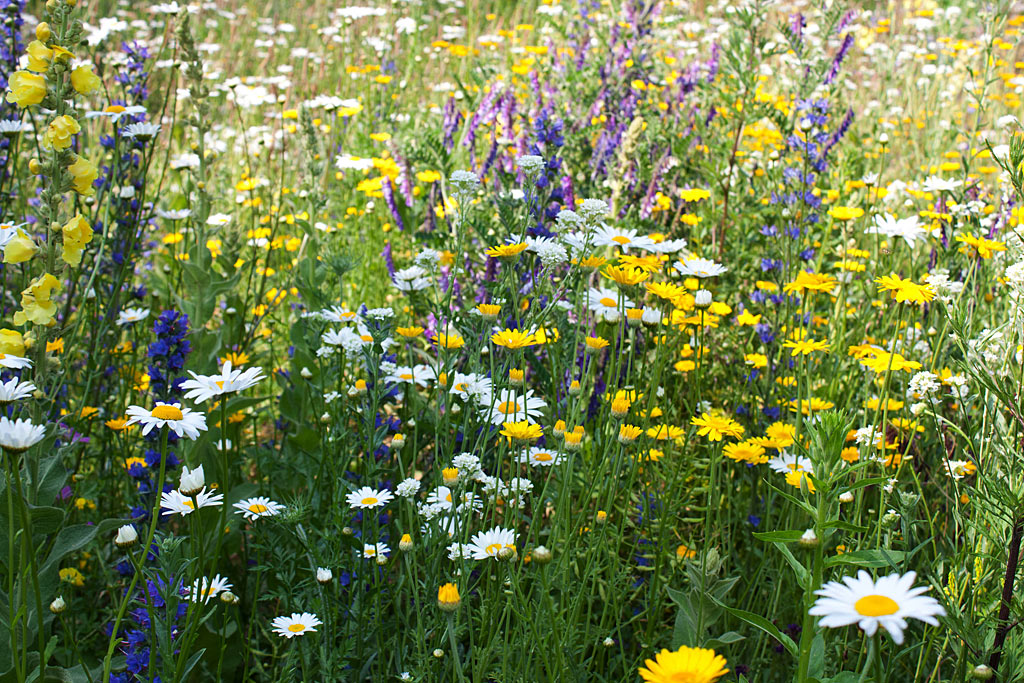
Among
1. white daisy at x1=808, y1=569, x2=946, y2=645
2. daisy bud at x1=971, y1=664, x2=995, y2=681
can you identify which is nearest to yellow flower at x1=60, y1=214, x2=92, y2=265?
white daisy at x1=808, y1=569, x2=946, y2=645

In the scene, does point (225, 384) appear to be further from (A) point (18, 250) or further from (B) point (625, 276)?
(B) point (625, 276)

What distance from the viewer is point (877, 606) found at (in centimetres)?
77

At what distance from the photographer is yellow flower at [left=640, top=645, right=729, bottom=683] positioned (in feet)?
2.73

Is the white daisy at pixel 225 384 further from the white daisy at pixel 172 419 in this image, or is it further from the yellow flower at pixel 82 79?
the yellow flower at pixel 82 79

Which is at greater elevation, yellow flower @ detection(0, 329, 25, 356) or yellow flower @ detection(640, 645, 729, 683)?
yellow flower @ detection(0, 329, 25, 356)

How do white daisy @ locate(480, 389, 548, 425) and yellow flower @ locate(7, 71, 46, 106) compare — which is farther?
white daisy @ locate(480, 389, 548, 425)

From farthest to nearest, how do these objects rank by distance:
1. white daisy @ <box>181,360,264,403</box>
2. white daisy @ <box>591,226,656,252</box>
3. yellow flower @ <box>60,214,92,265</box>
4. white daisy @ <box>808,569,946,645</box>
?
white daisy @ <box>591,226,656,252</box> → white daisy @ <box>181,360,264,403</box> → yellow flower @ <box>60,214,92,265</box> → white daisy @ <box>808,569,946,645</box>

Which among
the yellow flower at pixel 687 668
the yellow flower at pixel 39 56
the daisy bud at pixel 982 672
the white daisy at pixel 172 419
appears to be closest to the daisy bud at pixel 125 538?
the white daisy at pixel 172 419

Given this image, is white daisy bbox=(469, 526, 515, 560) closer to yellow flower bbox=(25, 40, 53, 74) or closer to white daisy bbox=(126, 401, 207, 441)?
white daisy bbox=(126, 401, 207, 441)

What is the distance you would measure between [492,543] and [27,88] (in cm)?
96

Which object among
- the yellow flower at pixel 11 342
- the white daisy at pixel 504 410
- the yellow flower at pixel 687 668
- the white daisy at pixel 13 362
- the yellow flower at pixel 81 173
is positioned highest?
the yellow flower at pixel 81 173

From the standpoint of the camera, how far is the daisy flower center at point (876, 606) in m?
0.76

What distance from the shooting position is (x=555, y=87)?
3432 mm

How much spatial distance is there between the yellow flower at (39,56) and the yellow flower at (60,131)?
0.08 m
